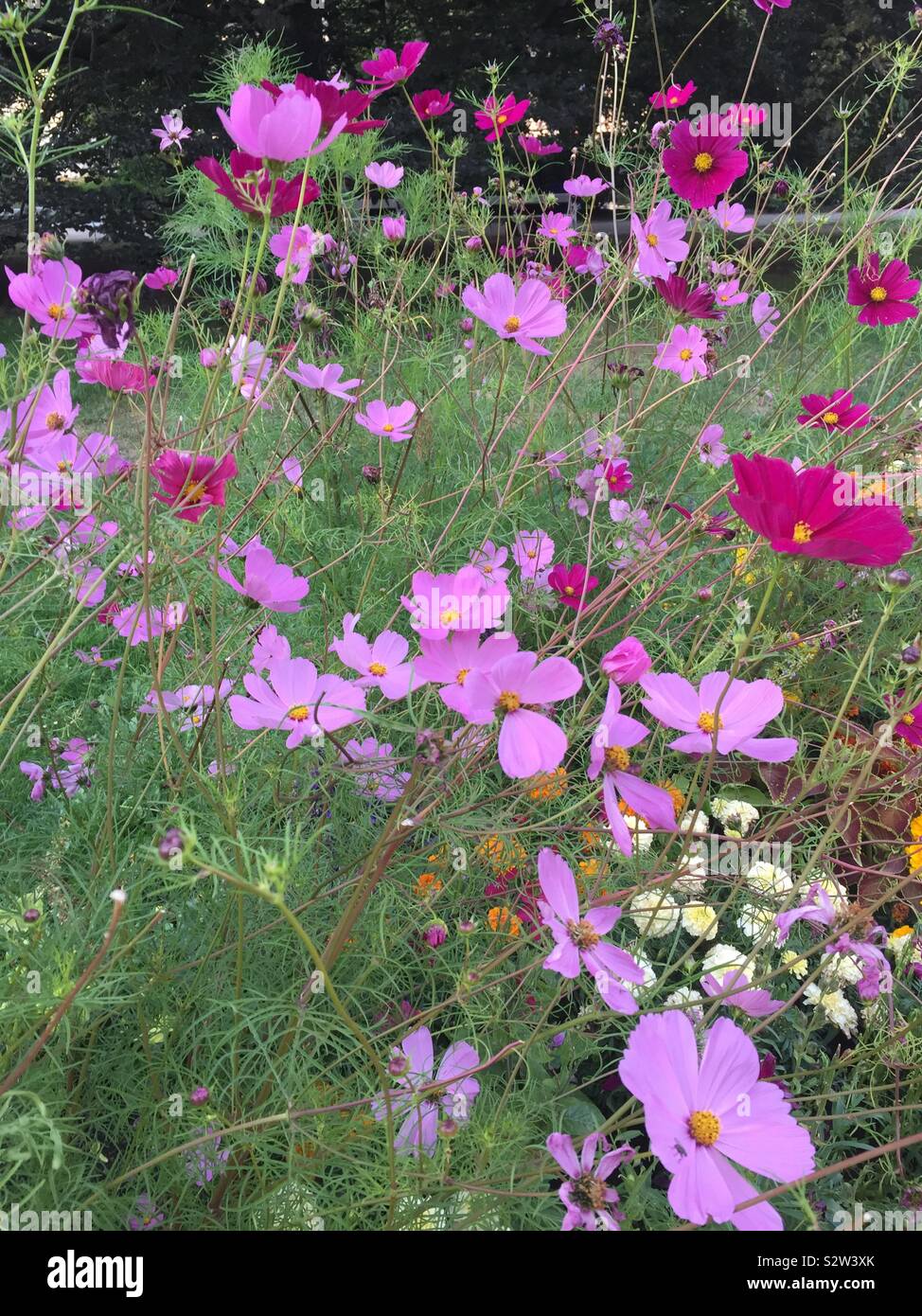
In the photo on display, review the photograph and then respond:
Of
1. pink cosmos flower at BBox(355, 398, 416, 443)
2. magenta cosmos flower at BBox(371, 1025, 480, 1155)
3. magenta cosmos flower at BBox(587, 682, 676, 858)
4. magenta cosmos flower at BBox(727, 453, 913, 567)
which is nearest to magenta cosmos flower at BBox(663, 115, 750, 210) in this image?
pink cosmos flower at BBox(355, 398, 416, 443)

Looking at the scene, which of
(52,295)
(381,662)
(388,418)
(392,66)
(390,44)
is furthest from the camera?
(390,44)

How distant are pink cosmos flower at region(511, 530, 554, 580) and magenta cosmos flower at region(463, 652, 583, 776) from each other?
0.52 metres

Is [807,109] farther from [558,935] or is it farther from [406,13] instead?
[558,935]

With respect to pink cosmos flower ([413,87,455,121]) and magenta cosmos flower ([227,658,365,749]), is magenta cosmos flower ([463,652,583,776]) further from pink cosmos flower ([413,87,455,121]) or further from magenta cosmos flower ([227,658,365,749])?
pink cosmos flower ([413,87,455,121])

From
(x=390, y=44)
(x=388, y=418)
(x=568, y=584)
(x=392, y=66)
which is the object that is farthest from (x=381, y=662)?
(x=390, y=44)

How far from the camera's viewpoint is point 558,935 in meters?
0.60

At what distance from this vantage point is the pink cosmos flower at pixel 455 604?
53cm

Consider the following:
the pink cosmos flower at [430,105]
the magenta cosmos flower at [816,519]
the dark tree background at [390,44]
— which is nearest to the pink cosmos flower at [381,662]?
the magenta cosmos flower at [816,519]

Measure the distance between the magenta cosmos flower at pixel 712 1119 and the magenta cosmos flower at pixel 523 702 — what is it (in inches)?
5.8

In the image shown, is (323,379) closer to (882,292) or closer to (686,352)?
(686,352)

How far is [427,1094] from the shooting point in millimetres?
634

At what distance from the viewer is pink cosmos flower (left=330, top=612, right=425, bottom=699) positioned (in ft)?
1.95

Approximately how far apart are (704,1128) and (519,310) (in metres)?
0.78

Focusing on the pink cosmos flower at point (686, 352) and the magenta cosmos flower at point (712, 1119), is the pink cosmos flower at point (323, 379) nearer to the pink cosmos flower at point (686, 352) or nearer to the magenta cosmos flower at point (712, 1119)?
the pink cosmos flower at point (686, 352)
